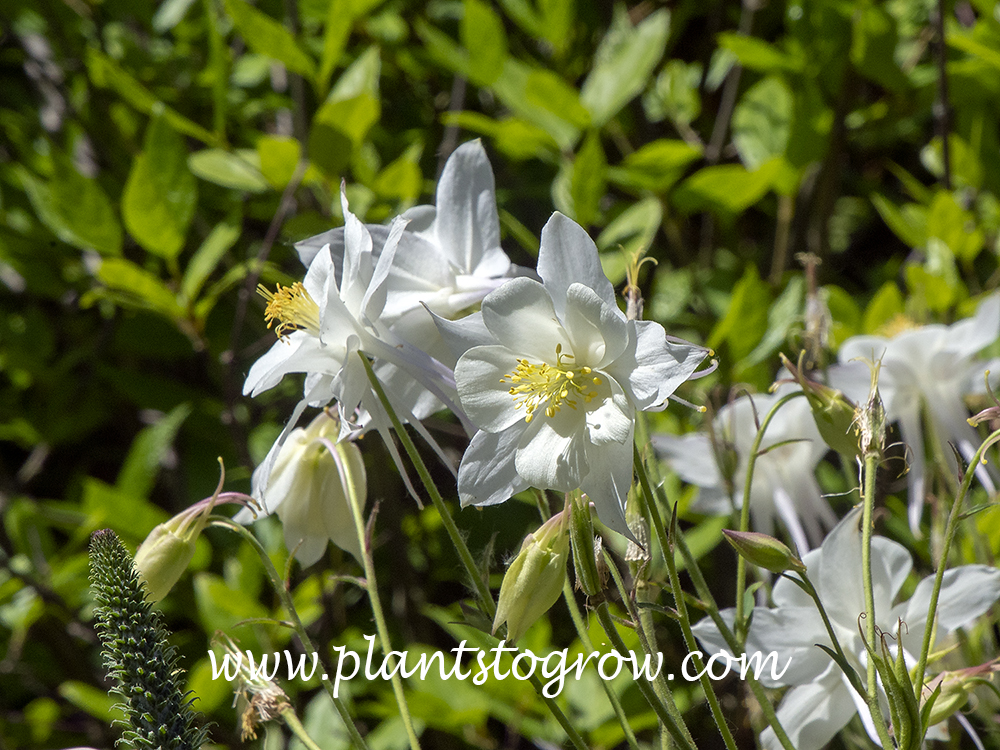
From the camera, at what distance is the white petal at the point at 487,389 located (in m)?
0.55

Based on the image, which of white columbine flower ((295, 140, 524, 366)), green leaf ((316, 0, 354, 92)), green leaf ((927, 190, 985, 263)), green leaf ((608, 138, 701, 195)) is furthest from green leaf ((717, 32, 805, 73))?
white columbine flower ((295, 140, 524, 366))

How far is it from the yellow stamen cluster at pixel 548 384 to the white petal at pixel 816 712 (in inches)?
10.6

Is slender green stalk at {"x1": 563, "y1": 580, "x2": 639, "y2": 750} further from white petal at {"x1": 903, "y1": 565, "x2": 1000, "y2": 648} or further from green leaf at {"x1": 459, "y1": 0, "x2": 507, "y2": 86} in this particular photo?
green leaf at {"x1": 459, "y1": 0, "x2": 507, "y2": 86}

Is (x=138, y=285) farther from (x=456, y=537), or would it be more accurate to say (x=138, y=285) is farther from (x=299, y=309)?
Result: (x=456, y=537)

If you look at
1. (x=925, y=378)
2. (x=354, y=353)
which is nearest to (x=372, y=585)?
(x=354, y=353)

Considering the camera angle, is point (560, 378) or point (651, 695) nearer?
point (651, 695)

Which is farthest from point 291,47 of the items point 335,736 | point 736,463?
point 335,736

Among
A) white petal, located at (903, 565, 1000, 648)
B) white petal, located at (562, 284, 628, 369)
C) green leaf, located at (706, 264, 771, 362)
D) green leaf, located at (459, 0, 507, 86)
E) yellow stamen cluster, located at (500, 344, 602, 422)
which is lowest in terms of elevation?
white petal, located at (903, 565, 1000, 648)

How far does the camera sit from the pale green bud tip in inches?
20.1

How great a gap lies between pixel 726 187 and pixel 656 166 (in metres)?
0.10

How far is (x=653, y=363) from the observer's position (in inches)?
20.7

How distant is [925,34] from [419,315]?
1.18m

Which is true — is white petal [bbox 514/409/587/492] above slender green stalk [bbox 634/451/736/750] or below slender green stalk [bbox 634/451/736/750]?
above

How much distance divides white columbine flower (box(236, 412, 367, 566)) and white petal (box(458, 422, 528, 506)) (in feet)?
0.46
